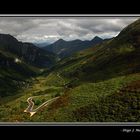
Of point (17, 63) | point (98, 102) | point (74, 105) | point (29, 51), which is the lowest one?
point (74, 105)

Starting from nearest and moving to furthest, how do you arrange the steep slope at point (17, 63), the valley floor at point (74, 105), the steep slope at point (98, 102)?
1. the valley floor at point (74, 105)
2. the steep slope at point (98, 102)
3. the steep slope at point (17, 63)

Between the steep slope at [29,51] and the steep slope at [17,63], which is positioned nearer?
the steep slope at [17,63]

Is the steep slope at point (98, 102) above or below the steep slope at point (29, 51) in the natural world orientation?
below

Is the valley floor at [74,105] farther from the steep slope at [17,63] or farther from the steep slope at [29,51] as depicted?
the steep slope at [29,51]

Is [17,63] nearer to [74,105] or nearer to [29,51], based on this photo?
[29,51]

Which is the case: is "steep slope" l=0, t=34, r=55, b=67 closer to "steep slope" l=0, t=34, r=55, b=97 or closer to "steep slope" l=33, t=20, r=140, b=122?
"steep slope" l=0, t=34, r=55, b=97

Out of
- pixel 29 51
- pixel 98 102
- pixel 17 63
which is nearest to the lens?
pixel 98 102

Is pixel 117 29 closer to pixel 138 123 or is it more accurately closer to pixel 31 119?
pixel 138 123

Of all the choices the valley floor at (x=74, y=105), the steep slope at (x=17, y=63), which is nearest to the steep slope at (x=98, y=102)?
the valley floor at (x=74, y=105)

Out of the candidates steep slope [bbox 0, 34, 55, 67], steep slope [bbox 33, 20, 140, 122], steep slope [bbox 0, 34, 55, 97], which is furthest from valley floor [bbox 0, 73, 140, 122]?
steep slope [bbox 0, 34, 55, 67]

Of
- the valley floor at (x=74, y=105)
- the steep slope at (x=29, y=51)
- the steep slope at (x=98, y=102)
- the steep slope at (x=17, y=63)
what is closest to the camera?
the valley floor at (x=74, y=105)

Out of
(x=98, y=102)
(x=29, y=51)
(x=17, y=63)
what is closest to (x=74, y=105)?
(x=98, y=102)
